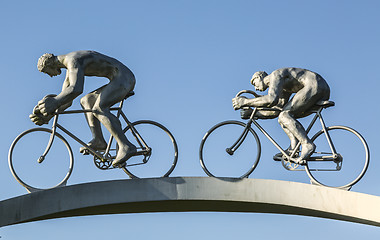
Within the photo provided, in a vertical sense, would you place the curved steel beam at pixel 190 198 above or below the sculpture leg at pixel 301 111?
below

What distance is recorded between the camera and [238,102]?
16.4 m

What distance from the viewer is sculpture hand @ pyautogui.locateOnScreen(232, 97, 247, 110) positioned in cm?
1638

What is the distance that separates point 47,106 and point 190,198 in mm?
3138

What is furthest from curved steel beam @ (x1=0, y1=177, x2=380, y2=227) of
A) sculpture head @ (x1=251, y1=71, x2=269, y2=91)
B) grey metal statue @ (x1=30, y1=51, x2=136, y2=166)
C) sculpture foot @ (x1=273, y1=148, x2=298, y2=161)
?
sculpture head @ (x1=251, y1=71, x2=269, y2=91)

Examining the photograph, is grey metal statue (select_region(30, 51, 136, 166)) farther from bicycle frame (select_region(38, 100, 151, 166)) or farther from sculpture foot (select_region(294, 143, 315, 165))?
sculpture foot (select_region(294, 143, 315, 165))

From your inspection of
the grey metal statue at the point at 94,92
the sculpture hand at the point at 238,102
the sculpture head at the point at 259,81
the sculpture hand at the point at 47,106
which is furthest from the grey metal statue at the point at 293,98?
the sculpture hand at the point at 47,106

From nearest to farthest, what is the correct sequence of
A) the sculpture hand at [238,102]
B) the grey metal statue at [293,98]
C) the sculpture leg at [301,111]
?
the sculpture leg at [301,111] → the grey metal statue at [293,98] → the sculpture hand at [238,102]

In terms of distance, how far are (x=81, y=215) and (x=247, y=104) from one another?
3813 mm

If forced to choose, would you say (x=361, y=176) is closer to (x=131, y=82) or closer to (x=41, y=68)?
(x=131, y=82)

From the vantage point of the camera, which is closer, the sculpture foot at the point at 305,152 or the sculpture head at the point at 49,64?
the sculpture foot at the point at 305,152

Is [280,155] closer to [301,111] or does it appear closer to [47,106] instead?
[301,111]

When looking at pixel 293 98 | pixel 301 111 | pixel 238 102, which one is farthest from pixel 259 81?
pixel 301 111

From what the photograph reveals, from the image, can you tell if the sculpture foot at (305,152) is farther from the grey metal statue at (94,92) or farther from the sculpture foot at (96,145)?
the sculpture foot at (96,145)

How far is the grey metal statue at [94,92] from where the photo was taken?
1574 cm
